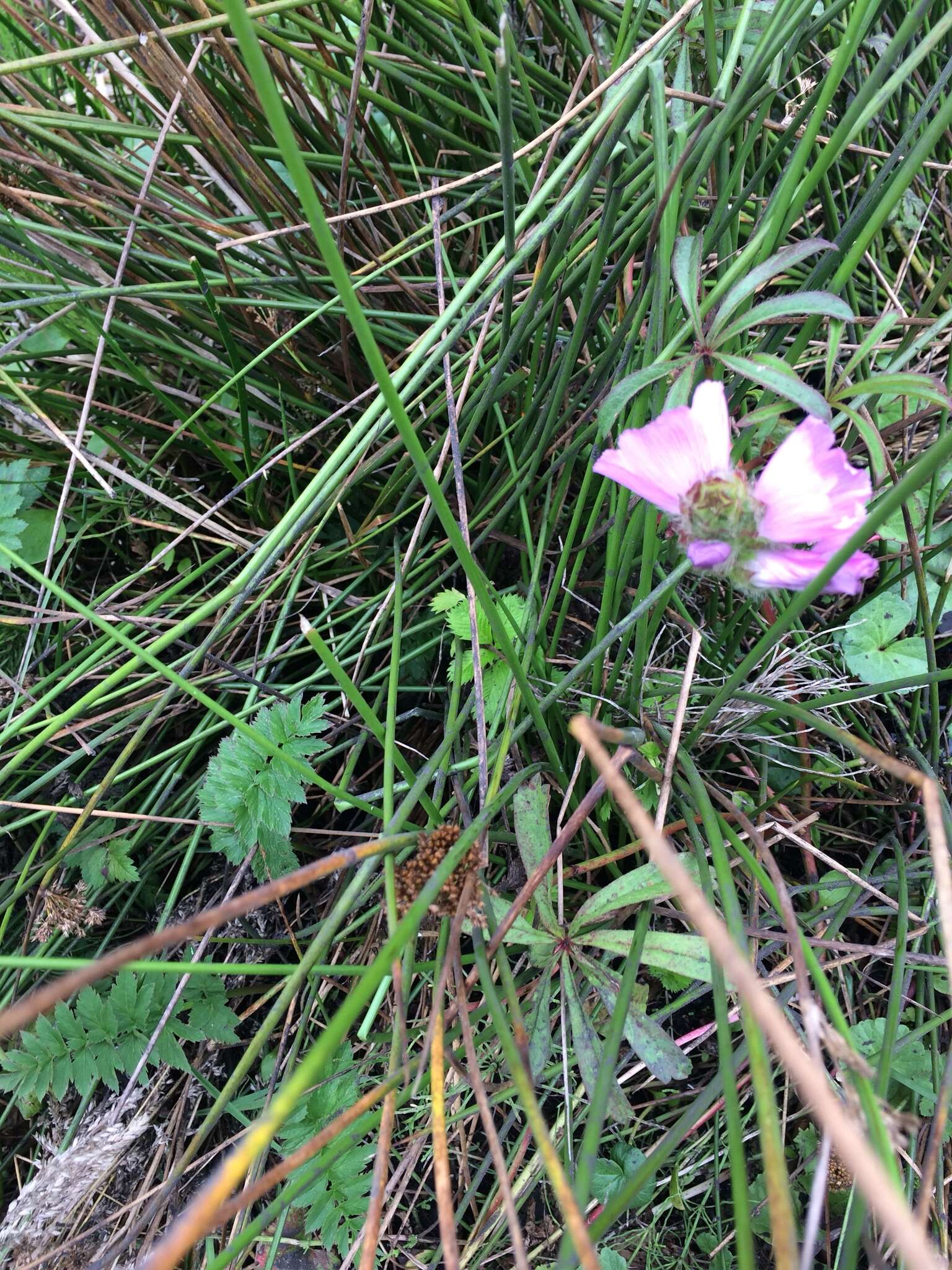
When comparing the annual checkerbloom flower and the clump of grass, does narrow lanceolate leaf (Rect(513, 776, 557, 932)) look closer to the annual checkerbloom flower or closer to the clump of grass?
the clump of grass

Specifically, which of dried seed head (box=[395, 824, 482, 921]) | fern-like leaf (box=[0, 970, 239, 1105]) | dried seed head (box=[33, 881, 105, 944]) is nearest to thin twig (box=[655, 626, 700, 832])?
dried seed head (box=[395, 824, 482, 921])

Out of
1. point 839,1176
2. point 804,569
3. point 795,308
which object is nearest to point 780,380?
point 795,308

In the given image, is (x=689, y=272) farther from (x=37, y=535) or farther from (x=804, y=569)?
(x=37, y=535)

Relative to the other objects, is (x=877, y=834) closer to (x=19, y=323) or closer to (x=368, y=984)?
(x=368, y=984)

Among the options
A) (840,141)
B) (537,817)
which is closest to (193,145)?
(840,141)

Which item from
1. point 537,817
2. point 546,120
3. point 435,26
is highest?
point 435,26

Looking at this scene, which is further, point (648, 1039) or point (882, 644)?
point (882, 644)
